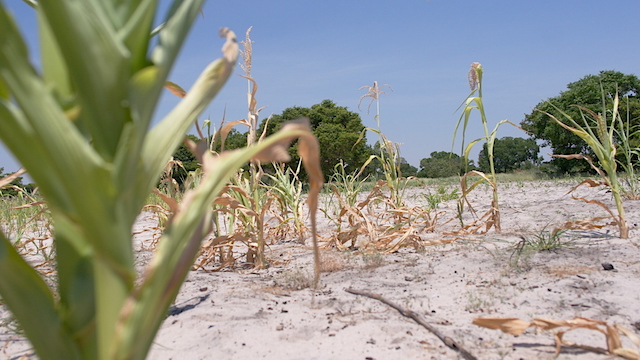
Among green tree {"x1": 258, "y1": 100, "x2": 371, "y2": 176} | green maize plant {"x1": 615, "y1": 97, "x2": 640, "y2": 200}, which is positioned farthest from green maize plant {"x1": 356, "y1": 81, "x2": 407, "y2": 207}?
green tree {"x1": 258, "y1": 100, "x2": 371, "y2": 176}

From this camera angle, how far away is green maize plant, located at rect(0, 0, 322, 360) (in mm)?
469

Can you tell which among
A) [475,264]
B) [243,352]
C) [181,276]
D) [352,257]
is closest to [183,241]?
[181,276]

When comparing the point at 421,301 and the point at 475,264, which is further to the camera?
the point at 475,264

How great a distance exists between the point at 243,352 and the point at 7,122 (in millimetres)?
1081

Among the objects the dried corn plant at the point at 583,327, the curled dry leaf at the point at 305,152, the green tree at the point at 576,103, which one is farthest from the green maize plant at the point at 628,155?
the green tree at the point at 576,103

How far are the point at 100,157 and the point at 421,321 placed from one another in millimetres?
1284

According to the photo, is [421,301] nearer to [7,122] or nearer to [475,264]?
[475,264]

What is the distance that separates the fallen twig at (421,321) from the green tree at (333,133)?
17.1m

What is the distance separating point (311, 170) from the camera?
0.61 m

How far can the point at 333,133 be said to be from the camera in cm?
2088

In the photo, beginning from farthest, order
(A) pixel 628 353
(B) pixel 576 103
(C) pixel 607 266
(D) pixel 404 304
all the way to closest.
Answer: (B) pixel 576 103 → (C) pixel 607 266 → (D) pixel 404 304 → (A) pixel 628 353

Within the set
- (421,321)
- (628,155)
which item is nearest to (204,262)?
(421,321)

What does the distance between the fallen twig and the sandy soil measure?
0.02 metres

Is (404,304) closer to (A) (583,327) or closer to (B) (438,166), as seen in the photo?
(A) (583,327)
